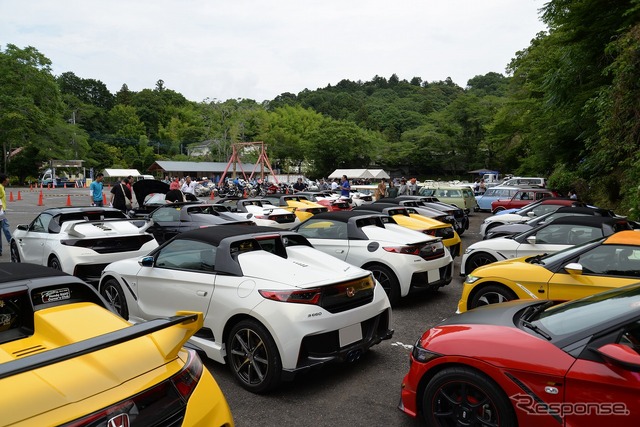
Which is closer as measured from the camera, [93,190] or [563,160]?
[93,190]

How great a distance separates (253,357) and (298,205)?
1116 centimetres

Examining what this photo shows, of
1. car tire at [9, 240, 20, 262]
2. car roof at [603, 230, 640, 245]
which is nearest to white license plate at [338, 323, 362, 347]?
car roof at [603, 230, 640, 245]

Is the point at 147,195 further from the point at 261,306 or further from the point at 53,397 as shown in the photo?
the point at 53,397

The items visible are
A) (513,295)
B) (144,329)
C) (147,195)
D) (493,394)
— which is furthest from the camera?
(147,195)

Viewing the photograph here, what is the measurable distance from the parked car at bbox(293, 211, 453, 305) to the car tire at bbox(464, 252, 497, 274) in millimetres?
1122

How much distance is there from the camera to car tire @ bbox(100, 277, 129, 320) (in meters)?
5.46

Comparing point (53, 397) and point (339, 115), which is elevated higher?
point (339, 115)

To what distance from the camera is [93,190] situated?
43.2 ft

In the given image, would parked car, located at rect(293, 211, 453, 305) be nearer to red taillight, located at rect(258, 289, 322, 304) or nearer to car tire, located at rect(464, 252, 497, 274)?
car tire, located at rect(464, 252, 497, 274)

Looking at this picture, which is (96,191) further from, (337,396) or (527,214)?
(527,214)

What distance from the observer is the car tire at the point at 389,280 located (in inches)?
257

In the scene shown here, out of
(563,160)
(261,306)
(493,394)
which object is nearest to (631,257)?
(493,394)

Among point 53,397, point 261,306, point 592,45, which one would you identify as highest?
point 592,45

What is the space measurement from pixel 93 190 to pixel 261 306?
1130 centimetres
